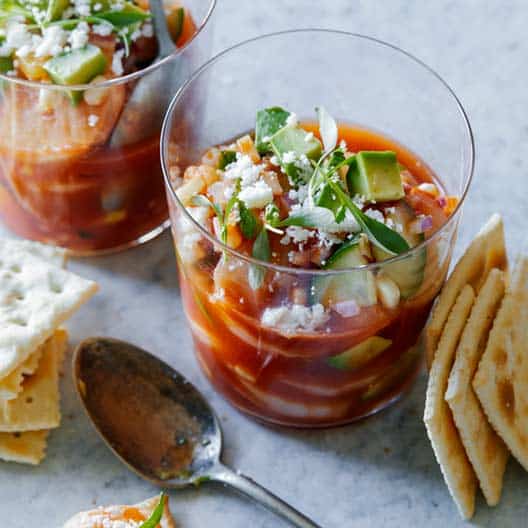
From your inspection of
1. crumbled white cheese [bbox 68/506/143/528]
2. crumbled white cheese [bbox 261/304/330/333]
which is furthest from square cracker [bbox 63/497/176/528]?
crumbled white cheese [bbox 261/304/330/333]

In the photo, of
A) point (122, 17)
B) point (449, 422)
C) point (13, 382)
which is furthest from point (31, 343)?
point (449, 422)

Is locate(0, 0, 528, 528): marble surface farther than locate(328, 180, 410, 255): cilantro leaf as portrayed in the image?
Yes

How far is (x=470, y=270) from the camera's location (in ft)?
7.18

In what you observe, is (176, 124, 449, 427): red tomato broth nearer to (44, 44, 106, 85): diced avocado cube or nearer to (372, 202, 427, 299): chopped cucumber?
(372, 202, 427, 299): chopped cucumber

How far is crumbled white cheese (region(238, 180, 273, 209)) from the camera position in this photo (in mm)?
1954

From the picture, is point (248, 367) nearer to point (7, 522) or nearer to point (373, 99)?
point (7, 522)

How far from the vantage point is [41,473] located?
220cm

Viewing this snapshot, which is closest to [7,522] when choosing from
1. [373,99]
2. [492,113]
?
[373,99]

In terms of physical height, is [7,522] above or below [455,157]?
below

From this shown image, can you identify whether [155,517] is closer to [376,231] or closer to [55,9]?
[376,231]

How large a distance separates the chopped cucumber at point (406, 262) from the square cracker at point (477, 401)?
0.58 ft

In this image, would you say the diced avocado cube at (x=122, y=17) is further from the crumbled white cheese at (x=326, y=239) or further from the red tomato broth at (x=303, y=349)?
the crumbled white cheese at (x=326, y=239)

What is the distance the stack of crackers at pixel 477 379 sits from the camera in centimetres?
199

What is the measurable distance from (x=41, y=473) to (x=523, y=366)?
1.05m
